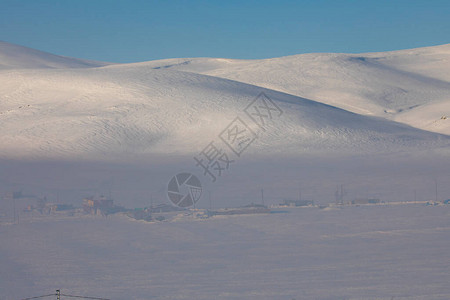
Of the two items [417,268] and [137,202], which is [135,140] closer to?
[137,202]

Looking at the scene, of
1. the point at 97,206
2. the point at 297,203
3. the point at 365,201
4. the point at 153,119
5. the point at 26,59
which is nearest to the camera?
the point at 97,206

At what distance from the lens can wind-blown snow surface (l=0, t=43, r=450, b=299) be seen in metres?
14.9

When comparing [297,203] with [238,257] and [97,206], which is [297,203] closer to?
[97,206]

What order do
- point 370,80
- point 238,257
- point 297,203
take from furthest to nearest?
1. point 370,80
2. point 297,203
3. point 238,257

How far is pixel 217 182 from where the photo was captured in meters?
35.8

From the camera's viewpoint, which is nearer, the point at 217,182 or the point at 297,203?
the point at 297,203

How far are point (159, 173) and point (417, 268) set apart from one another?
24.2m

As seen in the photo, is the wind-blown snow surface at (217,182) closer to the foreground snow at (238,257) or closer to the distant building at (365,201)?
the foreground snow at (238,257)

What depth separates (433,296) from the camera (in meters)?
12.9

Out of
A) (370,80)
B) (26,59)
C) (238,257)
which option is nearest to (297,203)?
(238,257)

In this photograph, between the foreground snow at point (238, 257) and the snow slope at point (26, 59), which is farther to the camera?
the snow slope at point (26, 59)

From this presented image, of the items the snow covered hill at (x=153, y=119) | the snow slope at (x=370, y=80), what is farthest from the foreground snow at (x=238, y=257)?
the snow slope at (x=370, y=80)

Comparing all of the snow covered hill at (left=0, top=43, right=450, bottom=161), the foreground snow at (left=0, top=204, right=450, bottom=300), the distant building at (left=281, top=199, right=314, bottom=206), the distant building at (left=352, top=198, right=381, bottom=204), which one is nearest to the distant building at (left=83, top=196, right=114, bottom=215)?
the foreground snow at (left=0, top=204, right=450, bottom=300)

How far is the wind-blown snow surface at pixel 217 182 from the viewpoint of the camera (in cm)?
1492
